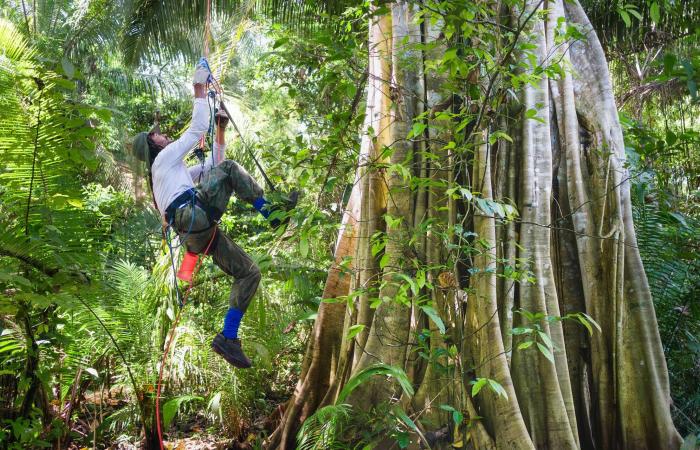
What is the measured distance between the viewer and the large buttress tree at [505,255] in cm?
418

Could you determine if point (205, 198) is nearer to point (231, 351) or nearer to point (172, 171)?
point (172, 171)

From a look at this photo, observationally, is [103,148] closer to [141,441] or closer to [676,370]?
[141,441]

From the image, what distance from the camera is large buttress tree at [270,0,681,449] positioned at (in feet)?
13.7

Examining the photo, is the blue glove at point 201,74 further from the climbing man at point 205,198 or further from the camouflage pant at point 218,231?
the camouflage pant at point 218,231

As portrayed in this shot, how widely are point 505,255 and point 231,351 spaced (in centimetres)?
203

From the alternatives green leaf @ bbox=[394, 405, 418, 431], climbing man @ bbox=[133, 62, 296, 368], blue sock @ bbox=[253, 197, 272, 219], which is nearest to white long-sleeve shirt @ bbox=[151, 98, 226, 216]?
climbing man @ bbox=[133, 62, 296, 368]

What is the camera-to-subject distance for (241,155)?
1095 centimetres

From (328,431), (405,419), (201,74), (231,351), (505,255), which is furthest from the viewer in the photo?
(231,351)

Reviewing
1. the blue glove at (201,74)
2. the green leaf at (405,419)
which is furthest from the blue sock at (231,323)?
the blue glove at (201,74)

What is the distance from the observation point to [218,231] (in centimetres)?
501

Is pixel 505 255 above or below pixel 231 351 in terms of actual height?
above

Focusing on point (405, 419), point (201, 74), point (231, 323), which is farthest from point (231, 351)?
point (201, 74)

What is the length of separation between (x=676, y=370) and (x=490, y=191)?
2575 millimetres

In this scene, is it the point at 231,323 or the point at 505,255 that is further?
the point at 231,323
